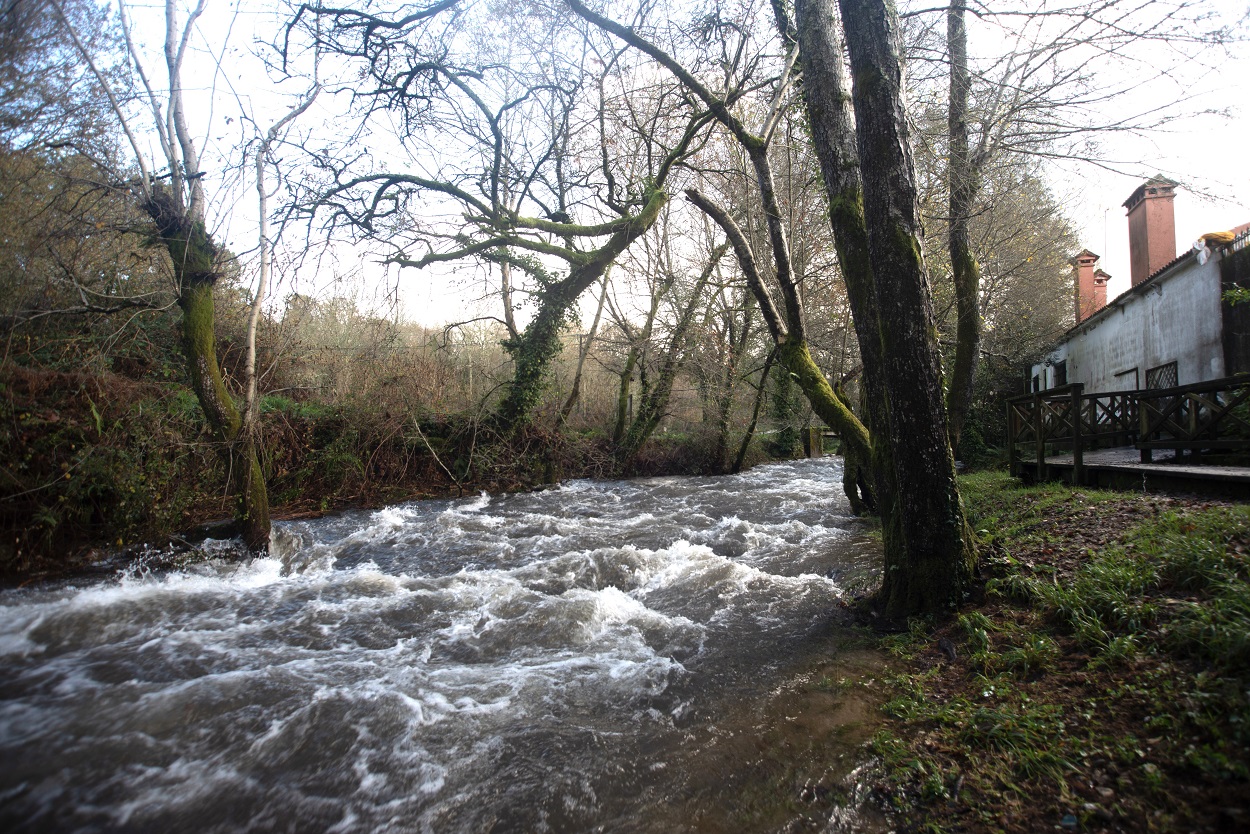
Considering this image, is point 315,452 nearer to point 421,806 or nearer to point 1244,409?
point 421,806

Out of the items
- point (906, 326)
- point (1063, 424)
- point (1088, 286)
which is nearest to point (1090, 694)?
point (906, 326)

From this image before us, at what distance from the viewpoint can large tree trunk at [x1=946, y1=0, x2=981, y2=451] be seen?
8.02 metres

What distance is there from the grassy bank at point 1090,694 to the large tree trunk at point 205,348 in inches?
283

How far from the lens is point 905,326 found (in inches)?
180

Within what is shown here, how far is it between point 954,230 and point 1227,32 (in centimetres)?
316

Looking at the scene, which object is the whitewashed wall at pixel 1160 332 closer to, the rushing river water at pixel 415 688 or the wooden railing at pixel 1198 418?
the wooden railing at pixel 1198 418

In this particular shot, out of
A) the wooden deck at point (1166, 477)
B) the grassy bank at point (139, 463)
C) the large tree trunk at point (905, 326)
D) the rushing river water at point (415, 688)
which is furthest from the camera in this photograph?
the grassy bank at point (139, 463)

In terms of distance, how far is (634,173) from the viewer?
423 inches

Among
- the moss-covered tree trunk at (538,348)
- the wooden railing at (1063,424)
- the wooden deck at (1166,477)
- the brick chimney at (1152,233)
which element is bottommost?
the wooden deck at (1166,477)

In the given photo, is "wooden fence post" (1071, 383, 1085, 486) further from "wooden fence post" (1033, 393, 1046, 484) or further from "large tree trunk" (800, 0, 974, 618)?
"large tree trunk" (800, 0, 974, 618)

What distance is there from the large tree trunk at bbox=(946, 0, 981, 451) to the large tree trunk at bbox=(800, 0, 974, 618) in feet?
12.8

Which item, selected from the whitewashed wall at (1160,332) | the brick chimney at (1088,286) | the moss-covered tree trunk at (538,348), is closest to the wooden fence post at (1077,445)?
the whitewashed wall at (1160,332)

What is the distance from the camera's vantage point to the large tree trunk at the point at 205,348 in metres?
6.58

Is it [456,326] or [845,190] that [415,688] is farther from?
[456,326]
